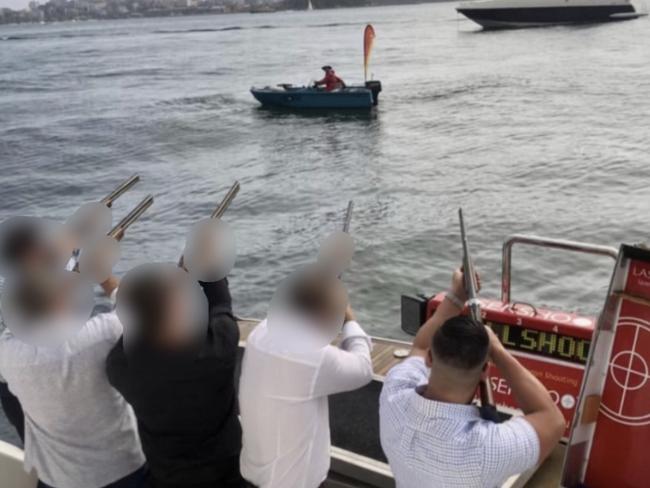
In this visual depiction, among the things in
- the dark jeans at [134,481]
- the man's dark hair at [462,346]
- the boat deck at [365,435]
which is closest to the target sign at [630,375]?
the boat deck at [365,435]

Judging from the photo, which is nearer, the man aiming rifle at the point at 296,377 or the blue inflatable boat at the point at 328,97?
the man aiming rifle at the point at 296,377

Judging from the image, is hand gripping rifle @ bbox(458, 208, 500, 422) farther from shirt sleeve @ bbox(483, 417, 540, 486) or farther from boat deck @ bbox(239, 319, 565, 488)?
boat deck @ bbox(239, 319, 565, 488)

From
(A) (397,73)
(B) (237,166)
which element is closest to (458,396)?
(B) (237,166)

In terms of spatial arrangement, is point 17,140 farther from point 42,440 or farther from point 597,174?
point 42,440

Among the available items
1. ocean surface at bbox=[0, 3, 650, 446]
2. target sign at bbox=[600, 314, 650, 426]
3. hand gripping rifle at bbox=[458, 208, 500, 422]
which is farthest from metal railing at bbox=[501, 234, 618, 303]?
ocean surface at bbox=[0, 3, 650, 446]

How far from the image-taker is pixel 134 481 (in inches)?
92.0

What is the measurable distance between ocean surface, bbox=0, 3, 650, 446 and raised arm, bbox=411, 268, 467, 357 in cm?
536

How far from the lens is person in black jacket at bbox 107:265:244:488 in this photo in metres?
1.92

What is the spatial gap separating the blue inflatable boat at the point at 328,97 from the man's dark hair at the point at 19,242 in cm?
2037

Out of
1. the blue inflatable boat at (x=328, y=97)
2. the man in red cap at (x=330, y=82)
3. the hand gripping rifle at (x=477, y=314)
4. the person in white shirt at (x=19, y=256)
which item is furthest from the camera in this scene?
the man in red cap at (x=330, y=82)

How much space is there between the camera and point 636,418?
8.14 feet

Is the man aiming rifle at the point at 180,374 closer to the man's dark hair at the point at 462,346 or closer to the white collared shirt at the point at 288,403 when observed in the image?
the white collared shirt at the point at 288,403

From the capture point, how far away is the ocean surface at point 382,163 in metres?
11.2

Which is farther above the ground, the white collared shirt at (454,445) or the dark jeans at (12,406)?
the white collared shirt at (454,445)
